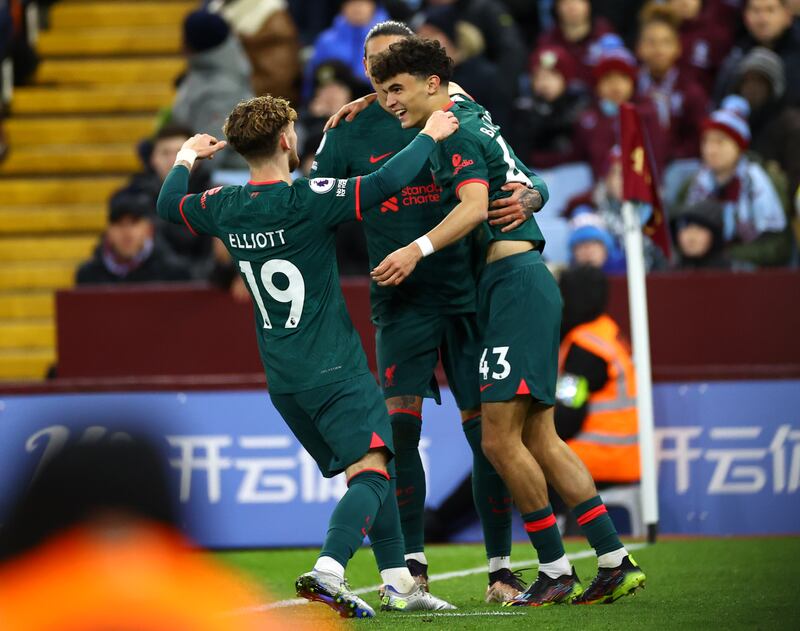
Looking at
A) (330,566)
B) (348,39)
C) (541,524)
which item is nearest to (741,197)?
(348,39)

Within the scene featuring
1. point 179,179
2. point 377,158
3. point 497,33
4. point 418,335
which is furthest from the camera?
point 497,33

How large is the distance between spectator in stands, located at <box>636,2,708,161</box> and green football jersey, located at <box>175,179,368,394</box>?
6.86 meters

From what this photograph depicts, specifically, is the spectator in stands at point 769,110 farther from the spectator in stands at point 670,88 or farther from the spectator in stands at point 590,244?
the spectator in stands at point 590,244

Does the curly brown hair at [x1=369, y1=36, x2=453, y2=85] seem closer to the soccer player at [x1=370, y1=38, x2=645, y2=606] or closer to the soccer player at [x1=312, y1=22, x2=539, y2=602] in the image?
the soccer player at [x1=370, y1=38, x2=645, y2=606]

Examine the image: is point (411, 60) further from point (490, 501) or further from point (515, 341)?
point (490, 501)

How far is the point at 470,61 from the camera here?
1158 cm

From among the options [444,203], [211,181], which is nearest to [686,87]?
[211,181]

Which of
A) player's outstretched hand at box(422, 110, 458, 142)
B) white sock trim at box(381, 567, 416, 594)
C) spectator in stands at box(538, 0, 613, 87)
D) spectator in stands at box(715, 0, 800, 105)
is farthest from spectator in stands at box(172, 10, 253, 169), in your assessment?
white sock trim at box(381, 567, 416, 594)

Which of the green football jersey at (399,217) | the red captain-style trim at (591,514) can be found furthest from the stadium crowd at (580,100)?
the red captain-style trim at (591,514)

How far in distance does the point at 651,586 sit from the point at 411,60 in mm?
2625

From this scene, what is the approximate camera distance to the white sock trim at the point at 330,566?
4902 millimetres

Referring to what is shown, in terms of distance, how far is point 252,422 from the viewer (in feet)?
29.6

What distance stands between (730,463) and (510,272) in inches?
147

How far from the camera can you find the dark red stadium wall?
9.95 meters
